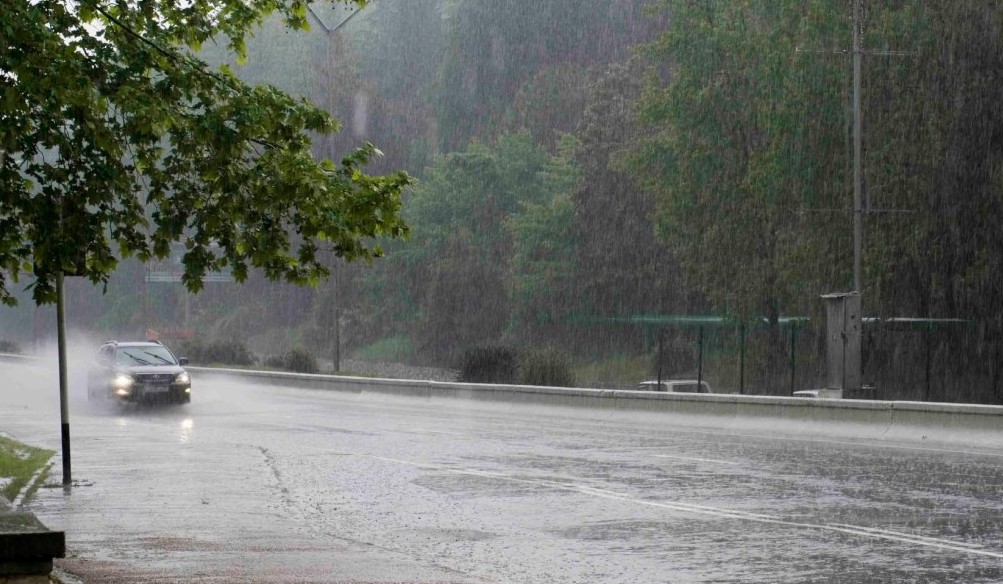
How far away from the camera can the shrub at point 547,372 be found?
40.2 meters

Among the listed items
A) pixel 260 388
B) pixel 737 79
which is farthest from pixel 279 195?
pixel 737 79

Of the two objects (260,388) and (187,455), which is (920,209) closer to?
(260,388)

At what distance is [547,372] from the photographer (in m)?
40.3

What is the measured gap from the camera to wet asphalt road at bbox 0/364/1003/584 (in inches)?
418

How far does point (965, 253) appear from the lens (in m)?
39.7

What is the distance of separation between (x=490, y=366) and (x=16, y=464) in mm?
24820

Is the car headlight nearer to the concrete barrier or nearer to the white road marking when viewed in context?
the concrete barrier

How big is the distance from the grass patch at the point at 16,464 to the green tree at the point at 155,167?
361cm

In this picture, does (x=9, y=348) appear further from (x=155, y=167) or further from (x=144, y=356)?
(x=155, y=167)

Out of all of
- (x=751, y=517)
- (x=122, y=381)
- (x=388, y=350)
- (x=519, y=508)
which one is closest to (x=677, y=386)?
(x=122, y=381)

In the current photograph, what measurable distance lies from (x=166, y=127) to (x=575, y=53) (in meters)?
78.8

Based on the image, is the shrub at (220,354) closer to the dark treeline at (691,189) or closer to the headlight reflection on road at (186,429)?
the dark treeline at (691,189)

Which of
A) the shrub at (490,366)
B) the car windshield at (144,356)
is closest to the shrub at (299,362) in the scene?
the shrub at (490,366)

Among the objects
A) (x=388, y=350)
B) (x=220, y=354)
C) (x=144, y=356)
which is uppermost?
(x=388, y=350)
